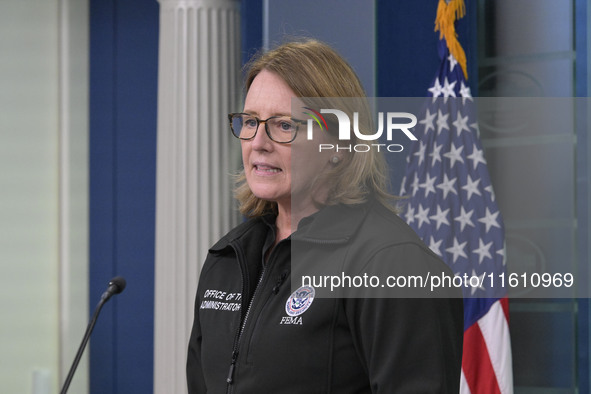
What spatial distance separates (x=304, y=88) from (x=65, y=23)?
319 cm

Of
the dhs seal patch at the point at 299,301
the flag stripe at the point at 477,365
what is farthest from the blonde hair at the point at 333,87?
the flag stripe at the point at 477,365

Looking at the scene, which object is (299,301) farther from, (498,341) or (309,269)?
(498,341)

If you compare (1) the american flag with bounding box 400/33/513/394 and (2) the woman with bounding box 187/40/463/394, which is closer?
(2) the woman with bounding box 187/40/463/394

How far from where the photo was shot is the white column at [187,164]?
146 inches

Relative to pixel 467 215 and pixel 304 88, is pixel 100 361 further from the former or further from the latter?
pixel 304 88

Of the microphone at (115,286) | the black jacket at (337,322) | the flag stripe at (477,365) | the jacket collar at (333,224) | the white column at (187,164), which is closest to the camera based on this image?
the black jacket at (337,322)

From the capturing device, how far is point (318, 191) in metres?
1.57

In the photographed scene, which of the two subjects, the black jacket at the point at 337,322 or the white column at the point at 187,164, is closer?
the black jacket at the point at 337,322

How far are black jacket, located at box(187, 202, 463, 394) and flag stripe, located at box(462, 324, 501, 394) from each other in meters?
1.87

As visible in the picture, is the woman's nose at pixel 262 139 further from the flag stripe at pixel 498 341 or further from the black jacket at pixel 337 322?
the flag stripe at pixel 498 341

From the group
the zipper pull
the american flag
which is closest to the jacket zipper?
the zipper pull

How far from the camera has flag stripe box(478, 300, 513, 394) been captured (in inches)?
128

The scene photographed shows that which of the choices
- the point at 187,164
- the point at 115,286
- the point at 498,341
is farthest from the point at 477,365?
the point at 115,286

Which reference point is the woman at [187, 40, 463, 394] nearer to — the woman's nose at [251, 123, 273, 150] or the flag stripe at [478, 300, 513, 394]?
the woman's nose at [251, 123, 273, 150]
